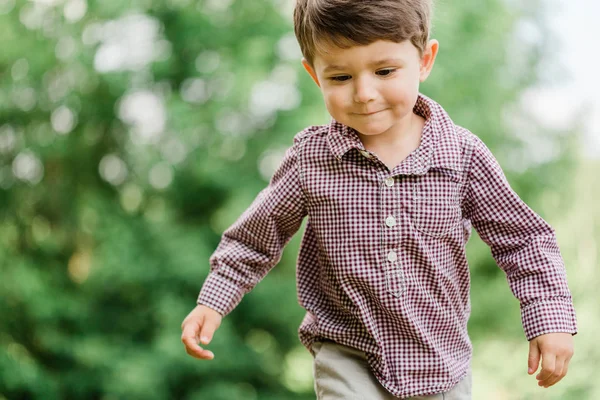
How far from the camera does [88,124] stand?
5.85 m

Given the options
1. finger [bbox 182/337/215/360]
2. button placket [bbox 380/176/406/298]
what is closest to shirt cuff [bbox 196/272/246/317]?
finger [bbox 182/337/215/360]

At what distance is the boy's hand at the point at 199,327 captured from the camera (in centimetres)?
191

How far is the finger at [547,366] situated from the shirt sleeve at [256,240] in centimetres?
66

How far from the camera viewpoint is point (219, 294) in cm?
199

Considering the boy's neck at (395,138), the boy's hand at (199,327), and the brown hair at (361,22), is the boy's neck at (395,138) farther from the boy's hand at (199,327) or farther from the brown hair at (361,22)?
the boy's hand at (199,327)

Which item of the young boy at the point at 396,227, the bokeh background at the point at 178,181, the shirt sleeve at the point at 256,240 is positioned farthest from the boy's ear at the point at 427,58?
the bokeh background at the point at 178,181

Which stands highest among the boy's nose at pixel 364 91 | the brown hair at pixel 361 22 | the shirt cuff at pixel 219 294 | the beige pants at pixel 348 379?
the brown hair at pixel 361 22

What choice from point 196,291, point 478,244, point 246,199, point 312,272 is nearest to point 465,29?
point 478,244

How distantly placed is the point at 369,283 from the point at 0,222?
489cm

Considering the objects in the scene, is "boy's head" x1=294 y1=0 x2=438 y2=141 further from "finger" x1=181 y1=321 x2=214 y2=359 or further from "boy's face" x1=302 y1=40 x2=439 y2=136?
"finger" x1=181 y1=321 x2=214 y2=359

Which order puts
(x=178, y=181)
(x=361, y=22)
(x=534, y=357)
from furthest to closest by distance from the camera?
(x=178, y=181), (x=534, y=357), (x=361, y=22)

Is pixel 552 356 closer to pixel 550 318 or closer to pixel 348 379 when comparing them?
pixel 550 318

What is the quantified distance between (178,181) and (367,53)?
13.1 feet

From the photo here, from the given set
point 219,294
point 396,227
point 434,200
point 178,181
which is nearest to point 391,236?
point 396,227
